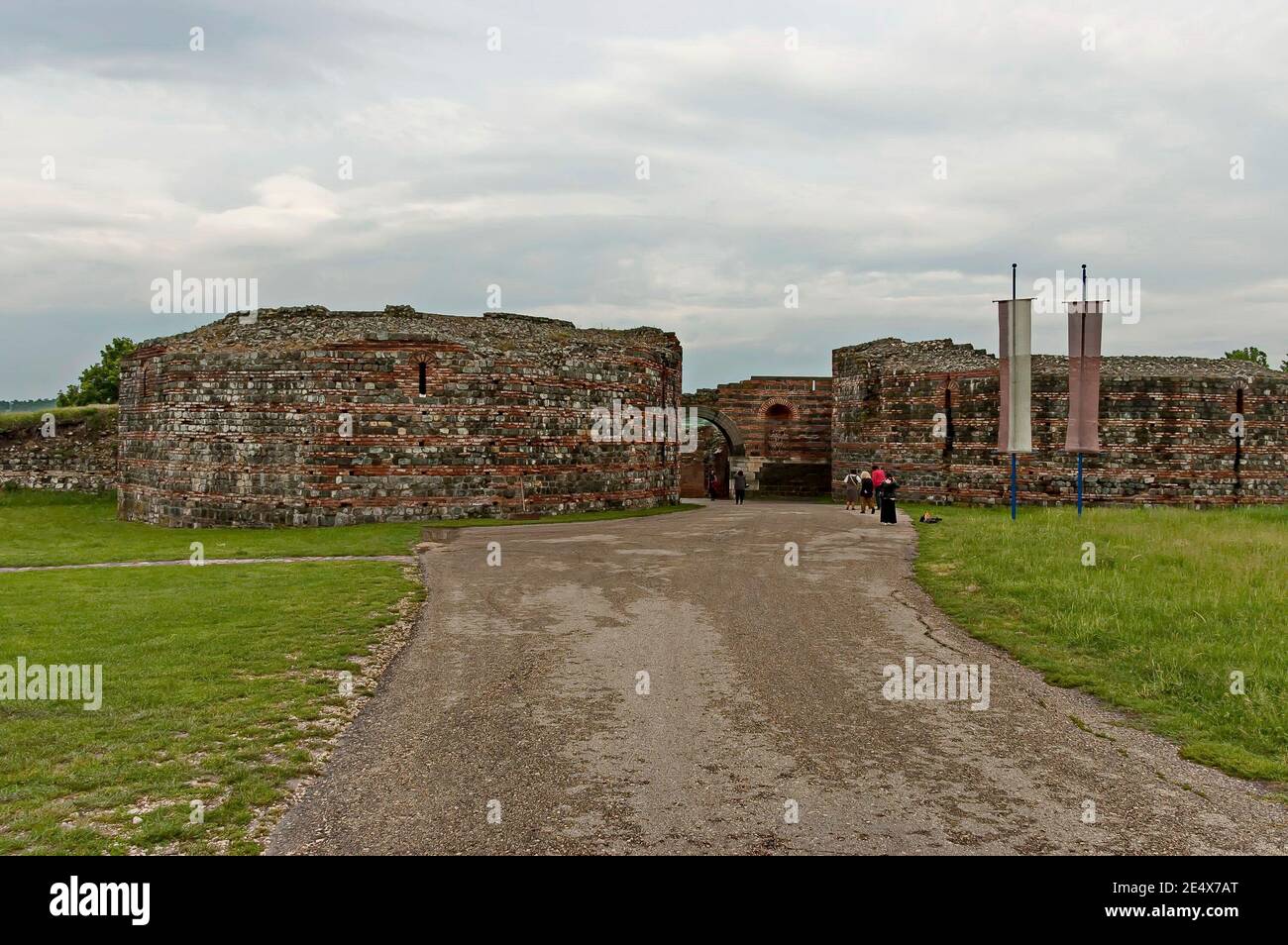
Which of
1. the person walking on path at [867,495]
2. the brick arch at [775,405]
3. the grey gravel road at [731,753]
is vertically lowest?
the grey gravel road at [731,753]

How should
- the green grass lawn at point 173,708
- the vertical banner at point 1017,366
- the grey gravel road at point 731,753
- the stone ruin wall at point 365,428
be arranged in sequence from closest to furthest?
the grey gravel road at point 731,753
the green grass lawn at point 173,708
the vertical banner at point 1017,366
the stone ruin wall at point 365,428

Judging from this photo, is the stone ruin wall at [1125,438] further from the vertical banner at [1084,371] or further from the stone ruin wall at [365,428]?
the stone ruin wall at [365,428]

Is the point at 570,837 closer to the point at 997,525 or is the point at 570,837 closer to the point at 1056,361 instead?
the point at 997,525

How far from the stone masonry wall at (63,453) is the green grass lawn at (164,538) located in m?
2.62

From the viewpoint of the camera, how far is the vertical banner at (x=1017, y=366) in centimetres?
1927

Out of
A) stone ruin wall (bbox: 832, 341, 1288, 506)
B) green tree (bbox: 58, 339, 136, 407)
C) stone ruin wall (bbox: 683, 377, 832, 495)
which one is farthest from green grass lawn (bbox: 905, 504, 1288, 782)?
green tree (bbox: 58, 339, 136, 407)

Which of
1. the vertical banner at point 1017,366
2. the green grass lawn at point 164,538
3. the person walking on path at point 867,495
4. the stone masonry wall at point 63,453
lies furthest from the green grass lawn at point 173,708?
the stone masonry wall at point 63,453

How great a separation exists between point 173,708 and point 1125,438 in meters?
28.8

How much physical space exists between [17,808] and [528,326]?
21160 millimetres

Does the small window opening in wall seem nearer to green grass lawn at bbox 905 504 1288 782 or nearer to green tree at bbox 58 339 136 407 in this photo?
green grass lawn at bbox 905 504 1288 782

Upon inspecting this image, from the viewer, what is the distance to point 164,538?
2014 centimetres

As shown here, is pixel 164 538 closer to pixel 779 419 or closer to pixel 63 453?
pixel 63 453
